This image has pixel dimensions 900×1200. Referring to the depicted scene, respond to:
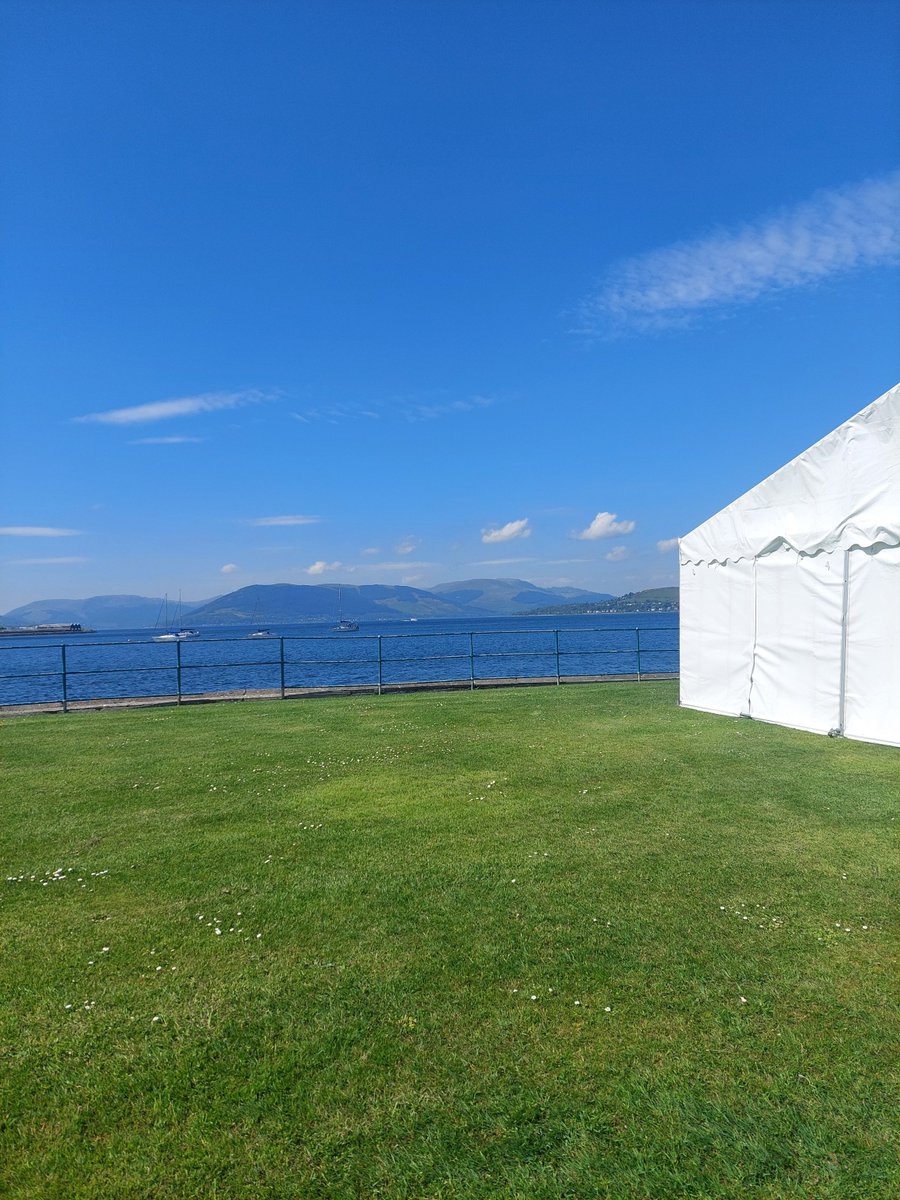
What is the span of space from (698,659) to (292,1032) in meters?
12.4

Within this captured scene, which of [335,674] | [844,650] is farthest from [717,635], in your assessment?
[335,674]

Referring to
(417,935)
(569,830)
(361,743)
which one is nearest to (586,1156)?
(417,935)

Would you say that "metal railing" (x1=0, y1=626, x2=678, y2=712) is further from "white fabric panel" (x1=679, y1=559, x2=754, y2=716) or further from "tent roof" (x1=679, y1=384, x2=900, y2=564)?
"tent roof" (x1=679, y1=384, x2=900, y2=564)

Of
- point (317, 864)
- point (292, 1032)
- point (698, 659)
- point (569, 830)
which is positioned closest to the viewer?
point (292, 1032)

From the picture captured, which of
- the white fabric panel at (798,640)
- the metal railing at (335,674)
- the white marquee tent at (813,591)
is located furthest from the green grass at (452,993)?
the metal railing at (335,674)

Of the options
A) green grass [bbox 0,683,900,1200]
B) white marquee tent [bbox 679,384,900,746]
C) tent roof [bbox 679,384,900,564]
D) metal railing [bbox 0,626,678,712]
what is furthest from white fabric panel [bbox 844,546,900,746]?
metal railing [bbox 0,626,678,712]

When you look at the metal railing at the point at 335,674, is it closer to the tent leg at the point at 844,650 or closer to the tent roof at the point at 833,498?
the tent roof at the point at 833,498

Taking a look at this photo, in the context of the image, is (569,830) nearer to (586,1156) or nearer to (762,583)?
(586,1156)

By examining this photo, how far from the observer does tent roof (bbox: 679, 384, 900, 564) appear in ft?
32.6

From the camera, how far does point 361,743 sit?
36.7ft

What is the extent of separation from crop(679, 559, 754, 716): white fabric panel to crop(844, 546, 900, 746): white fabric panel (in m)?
2.32

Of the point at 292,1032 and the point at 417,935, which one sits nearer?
the point at 292,1032

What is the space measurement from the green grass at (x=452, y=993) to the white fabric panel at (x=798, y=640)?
356cm

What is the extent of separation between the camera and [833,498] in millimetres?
10867
